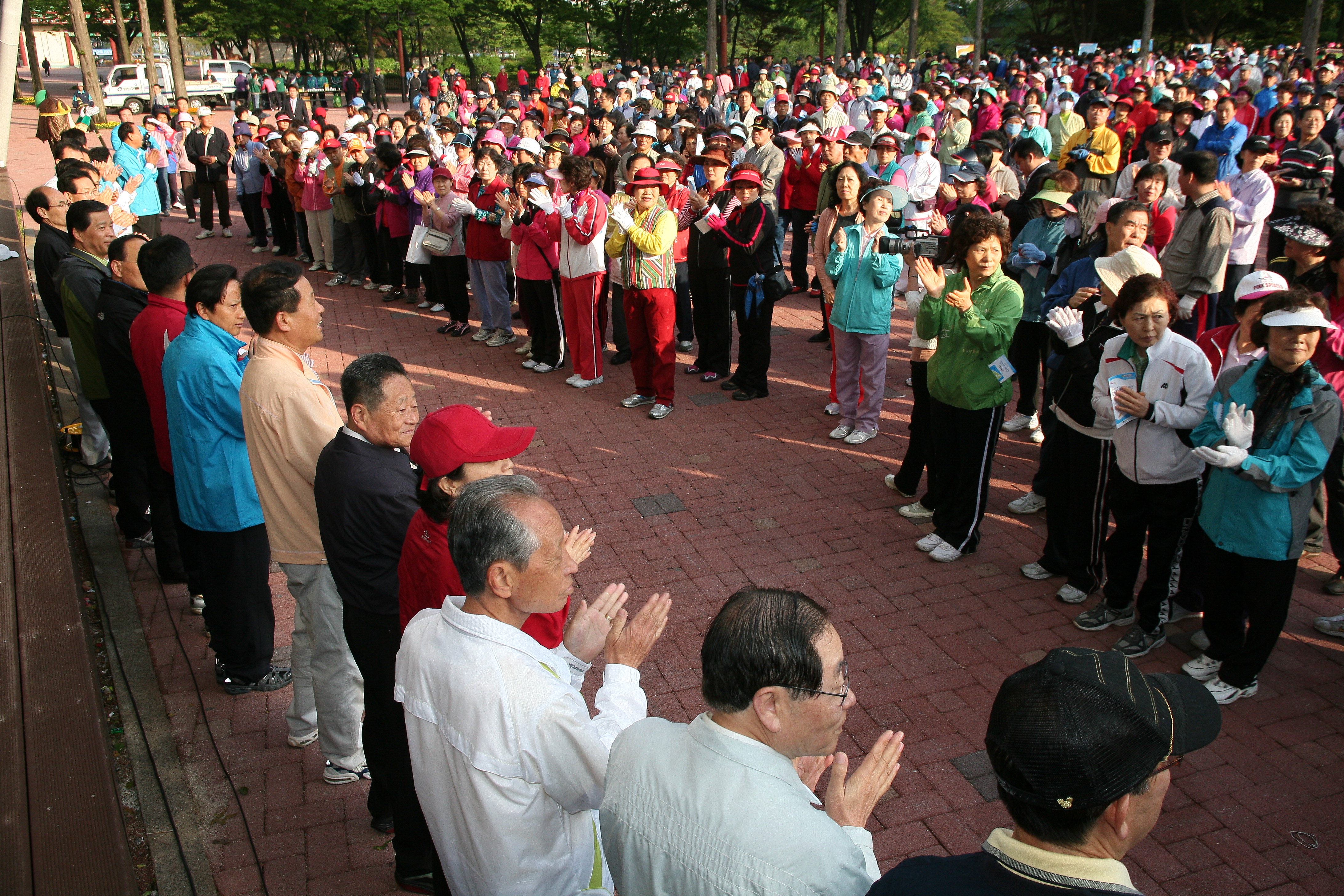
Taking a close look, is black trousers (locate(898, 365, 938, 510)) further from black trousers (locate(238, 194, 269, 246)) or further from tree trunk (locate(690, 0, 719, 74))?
tree trunk (locate(690, 0, 719, 74))

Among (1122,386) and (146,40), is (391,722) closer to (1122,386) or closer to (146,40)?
(1122,386)

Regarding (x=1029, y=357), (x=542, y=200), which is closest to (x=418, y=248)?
(x=542, y=200)

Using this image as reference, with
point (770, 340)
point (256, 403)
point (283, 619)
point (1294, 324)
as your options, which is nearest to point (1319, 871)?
point (1294, 324)

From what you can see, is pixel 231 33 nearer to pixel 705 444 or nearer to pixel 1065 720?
pixel 705 444

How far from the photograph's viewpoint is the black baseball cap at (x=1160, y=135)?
26.1 feet

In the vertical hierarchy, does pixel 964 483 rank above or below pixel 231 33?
below

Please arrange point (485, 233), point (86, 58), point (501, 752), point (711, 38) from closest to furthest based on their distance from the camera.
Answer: point (501, 752) < point (485, 233) < point (86, 58) < point (711, 38)

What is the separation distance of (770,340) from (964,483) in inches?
134

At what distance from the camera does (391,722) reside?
3051 millimetres

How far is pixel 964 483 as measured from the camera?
17.2 feet

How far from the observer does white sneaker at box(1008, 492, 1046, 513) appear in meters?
5.79

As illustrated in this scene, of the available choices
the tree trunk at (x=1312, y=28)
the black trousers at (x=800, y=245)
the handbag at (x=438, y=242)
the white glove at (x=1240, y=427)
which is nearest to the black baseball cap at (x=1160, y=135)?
the black trousers at (x=800, y=245)

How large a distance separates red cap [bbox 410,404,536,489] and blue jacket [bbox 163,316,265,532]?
1.53 meters

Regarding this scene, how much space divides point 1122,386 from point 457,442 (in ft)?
10.3
